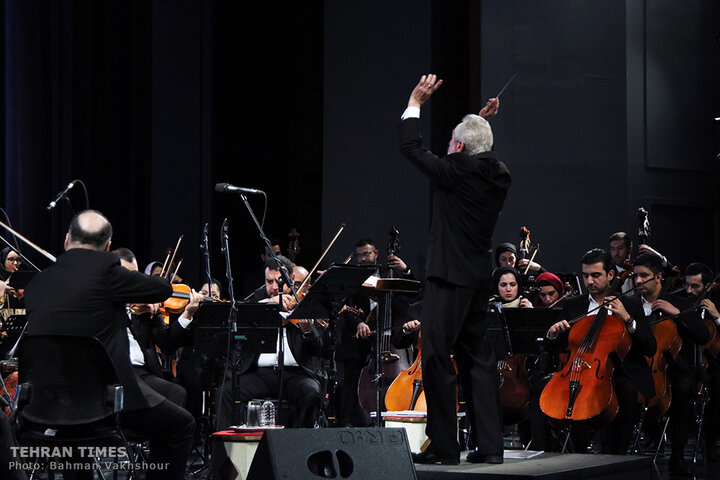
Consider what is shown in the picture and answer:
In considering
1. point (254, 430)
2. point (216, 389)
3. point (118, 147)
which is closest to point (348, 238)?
point (118, 147)

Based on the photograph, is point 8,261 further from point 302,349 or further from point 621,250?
point 621,250

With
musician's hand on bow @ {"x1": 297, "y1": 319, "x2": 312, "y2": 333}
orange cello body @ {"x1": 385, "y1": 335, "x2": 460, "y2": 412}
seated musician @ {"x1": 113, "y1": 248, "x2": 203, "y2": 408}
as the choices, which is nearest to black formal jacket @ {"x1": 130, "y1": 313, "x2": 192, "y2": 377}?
seated musician @ {"x1": 113, "y1": 248, "x2": 203, "y2": 408}

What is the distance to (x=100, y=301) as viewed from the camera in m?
3.61

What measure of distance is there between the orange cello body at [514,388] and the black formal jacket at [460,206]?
1994 millimetres

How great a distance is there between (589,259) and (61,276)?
299 cm

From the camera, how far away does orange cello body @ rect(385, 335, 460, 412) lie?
18.2ft

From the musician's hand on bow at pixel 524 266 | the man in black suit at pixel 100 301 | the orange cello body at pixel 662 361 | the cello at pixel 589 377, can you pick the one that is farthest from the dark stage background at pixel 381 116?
the man in black suit at pixel 100 301

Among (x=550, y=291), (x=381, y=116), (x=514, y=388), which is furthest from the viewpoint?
(x=381, y=116)

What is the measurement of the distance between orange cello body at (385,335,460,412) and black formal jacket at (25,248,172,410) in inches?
84.7

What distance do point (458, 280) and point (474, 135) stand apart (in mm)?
561

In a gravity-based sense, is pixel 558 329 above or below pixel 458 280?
below

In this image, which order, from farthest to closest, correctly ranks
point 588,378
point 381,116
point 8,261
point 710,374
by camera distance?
point 381,116
point 8,261
point 710,374
point 588,378

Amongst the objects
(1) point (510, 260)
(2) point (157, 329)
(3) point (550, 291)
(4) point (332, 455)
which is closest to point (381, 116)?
(1) point (510, 260)

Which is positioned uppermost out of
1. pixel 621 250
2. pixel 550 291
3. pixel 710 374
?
pixel 621 250
